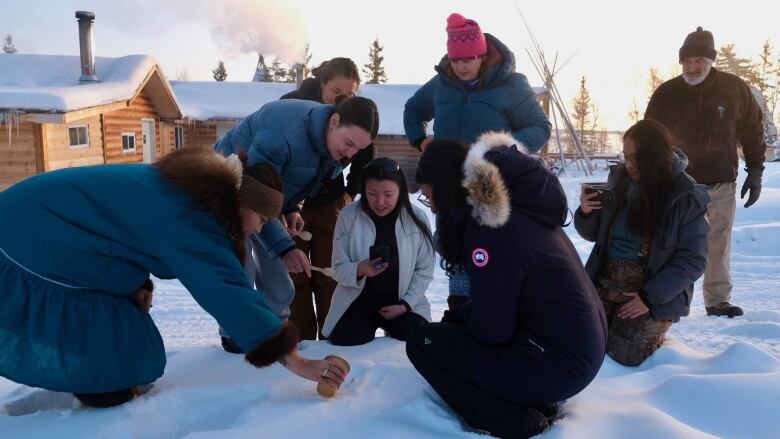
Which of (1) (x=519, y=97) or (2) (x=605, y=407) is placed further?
(1) (x=519, y=97)

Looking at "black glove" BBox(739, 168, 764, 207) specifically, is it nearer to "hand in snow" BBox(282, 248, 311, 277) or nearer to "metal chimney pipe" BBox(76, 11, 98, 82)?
"hand in snow" BBox(282, 248, 311, 277)

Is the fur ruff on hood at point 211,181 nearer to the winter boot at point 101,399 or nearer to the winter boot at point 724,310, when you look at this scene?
the winter boot at point 101,399

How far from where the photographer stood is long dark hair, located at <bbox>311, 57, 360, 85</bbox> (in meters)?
3.67

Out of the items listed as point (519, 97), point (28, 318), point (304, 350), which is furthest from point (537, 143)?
point (28, 318)

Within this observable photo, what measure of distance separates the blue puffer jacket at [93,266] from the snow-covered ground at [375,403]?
7.8 inches

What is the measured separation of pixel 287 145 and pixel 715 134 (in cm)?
324

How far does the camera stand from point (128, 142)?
1447 cm

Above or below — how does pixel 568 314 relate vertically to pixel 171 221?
below

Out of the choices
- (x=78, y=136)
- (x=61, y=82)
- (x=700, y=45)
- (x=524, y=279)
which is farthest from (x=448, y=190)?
(x=61, y=82)

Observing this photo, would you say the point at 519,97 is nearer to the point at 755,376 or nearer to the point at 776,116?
the point at 755,376

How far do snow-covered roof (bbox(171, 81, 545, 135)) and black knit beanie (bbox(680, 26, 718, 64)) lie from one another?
12264 millimetres

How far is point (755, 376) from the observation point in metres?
2.33

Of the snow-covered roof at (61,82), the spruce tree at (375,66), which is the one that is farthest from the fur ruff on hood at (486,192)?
the spruce tree at (375,66)

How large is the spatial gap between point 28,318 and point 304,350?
1.28 meters
